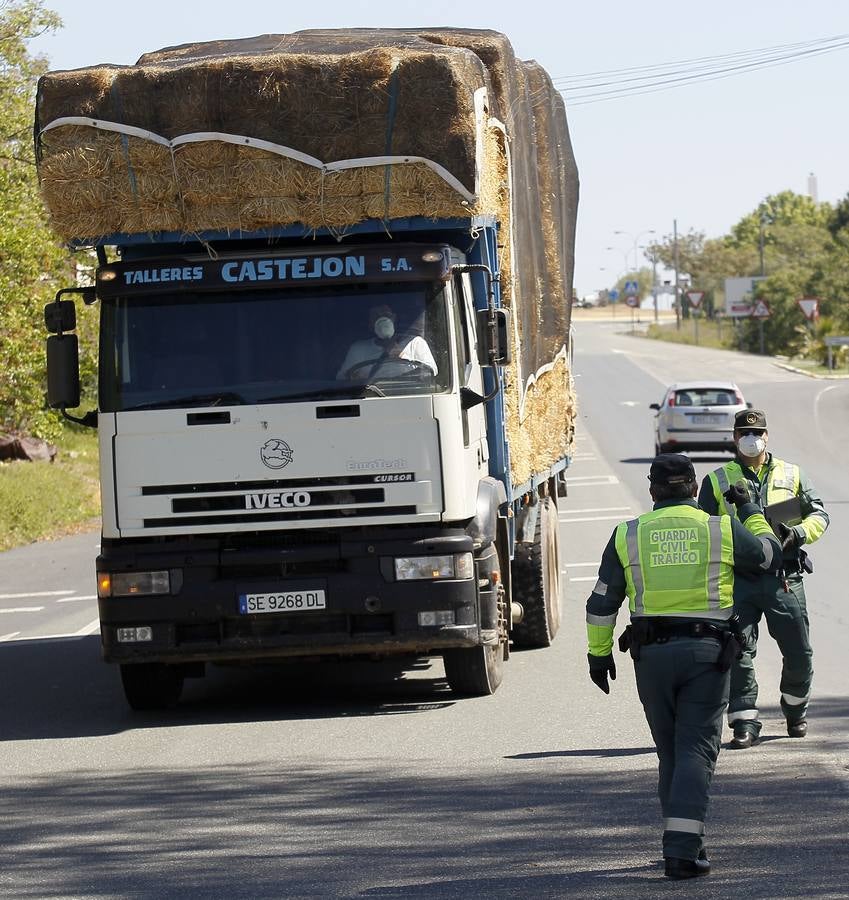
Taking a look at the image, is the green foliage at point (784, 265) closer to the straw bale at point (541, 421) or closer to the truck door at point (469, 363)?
the straw bale at point (541, 421)

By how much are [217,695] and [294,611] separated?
1999 mm

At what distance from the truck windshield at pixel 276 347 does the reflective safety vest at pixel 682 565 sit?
3384 mm

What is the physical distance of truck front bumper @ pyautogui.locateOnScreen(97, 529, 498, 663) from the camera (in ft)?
33.5

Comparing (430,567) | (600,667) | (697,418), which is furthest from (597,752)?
(697,418)

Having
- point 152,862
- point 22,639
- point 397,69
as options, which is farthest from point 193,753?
point 22,639

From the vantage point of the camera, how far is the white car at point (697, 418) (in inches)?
1252

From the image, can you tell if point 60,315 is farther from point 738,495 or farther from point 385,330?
point 738,495

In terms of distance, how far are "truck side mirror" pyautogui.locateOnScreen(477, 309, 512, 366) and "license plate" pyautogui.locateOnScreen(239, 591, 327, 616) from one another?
178 cm

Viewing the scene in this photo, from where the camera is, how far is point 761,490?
9.37m

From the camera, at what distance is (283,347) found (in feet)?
33.6

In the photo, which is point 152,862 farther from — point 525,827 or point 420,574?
point 420,574

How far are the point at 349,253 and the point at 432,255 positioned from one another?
51cm

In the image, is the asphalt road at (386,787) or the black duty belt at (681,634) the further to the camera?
the black duty belt at (681,634)

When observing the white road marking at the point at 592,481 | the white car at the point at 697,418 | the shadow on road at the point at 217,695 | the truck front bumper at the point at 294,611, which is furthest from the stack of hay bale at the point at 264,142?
the white car at the point at 697,418
